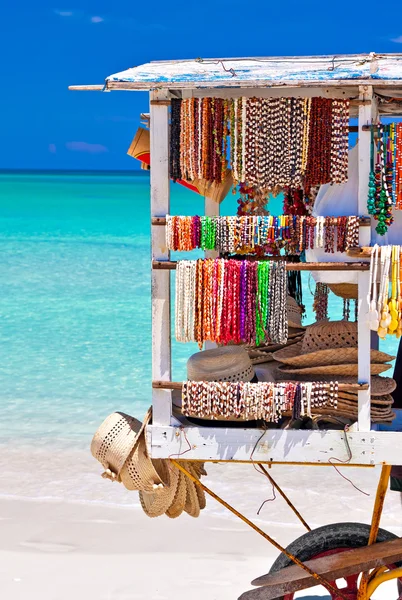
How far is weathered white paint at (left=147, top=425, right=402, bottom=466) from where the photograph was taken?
13.0ft

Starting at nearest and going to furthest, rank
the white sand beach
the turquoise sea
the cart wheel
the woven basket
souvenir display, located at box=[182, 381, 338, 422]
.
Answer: souvenir display, located at box=[182, 381, 338, 422]
the cart wheel
the woven basket
the white sand beach
the turquoise sea

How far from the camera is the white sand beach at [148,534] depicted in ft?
21.0

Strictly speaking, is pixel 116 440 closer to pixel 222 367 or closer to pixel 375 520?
pixel 222 367

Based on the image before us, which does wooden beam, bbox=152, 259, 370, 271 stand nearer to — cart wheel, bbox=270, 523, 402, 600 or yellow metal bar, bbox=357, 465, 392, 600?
yellow metal bar, bbox=357, 465, 392, 600

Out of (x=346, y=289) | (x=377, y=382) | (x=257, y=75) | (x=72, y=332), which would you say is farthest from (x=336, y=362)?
(x=72, y=332)

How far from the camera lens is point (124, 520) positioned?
306 inches

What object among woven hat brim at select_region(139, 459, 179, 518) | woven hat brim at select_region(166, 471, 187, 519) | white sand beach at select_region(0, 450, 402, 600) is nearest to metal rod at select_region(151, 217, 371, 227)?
woven hat brim at select_region(139, 459, 179, 518)

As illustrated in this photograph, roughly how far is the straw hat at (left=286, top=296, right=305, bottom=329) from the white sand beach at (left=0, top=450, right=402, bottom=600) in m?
1.74

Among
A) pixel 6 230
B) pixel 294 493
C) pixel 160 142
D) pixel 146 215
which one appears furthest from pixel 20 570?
pixel 146 215

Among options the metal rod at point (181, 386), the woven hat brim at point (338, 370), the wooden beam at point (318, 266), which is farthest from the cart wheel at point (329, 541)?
the wooden beam at point (318, 266)

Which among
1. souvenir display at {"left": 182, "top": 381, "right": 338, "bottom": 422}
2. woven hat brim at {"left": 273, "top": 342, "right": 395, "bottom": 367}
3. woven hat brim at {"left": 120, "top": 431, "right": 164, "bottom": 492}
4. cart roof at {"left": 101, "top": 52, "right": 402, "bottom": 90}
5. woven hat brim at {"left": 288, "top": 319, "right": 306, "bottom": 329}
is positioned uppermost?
cart roof at {"left": 101, "top": 52, "right": 402, "bottom": 90}

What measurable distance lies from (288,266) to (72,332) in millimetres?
11198

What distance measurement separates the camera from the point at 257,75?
3850mm

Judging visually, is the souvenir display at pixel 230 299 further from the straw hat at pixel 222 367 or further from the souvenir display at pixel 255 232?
the straw hat at pixel 222 367
